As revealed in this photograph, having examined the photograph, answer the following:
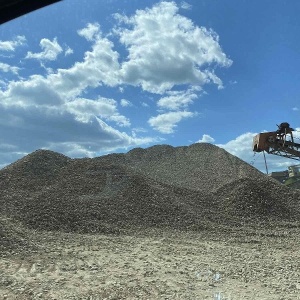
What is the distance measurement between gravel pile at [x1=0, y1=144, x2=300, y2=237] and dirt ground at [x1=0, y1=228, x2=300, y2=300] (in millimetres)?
1815

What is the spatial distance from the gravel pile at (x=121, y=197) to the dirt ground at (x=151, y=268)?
1.82 meters

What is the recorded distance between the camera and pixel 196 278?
7039 millimetres

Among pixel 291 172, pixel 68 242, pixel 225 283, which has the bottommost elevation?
pixel 225 283

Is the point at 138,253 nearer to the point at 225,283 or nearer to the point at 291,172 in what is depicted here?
the point at 225,283

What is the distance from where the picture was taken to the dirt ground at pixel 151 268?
20.2 feet

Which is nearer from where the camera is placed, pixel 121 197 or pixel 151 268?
pixel 151 268

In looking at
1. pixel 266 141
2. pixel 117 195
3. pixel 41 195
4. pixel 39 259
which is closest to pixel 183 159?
pixel 266 141

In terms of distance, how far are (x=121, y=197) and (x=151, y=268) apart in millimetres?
8140

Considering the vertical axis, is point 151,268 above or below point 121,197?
below

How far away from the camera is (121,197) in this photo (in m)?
15.7

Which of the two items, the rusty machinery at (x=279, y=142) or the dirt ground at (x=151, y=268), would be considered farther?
the rusty machinery at (x=279, y=142)

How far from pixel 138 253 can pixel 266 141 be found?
1132 cm

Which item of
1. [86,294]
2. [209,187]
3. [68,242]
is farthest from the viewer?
[209,187]

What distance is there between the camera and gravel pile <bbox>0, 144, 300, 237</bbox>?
43.2 feet
